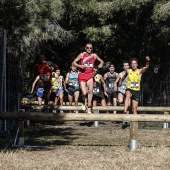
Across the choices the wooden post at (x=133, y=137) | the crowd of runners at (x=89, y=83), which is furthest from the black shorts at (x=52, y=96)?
the wooden post at (x=133, y=137)

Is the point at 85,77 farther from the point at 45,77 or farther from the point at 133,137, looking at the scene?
the point at 45,77

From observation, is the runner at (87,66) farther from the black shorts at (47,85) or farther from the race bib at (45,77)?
the black shorts at (47,85)

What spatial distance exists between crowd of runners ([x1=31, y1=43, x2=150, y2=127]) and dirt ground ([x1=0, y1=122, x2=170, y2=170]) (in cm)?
112

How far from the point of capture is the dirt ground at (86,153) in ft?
24.1

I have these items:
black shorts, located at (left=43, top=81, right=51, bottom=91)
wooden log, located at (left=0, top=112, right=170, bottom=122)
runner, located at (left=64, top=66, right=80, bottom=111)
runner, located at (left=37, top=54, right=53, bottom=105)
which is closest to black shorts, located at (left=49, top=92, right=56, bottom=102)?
runner, located at (left=64, top=66, right=80, bottom=111)

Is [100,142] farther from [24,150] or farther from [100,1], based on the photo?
[100,1]

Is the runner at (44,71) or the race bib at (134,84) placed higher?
the runner at (44,71)

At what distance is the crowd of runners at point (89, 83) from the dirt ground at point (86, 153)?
1.12 meters

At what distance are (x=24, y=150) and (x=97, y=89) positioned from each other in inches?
276

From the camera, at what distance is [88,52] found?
38.4 feet

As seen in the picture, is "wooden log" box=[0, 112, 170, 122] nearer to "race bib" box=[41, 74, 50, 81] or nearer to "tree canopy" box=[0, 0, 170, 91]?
"tree canopy" box=[0, 0, 170, 91]

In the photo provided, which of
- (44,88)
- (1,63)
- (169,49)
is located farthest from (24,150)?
(169,49)

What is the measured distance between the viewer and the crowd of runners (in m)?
11.7

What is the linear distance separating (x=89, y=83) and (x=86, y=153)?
129 inches
